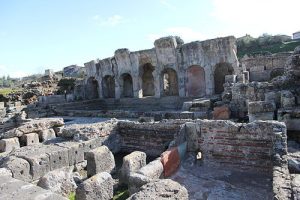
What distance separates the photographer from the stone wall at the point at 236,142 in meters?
5.54

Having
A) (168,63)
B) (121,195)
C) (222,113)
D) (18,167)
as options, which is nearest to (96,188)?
(121,195)

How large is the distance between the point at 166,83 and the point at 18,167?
67.1 ft

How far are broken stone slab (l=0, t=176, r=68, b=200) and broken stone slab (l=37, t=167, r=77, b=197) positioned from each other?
1.00 m

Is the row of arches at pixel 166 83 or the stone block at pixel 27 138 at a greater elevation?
the row of arches at pixel 166 83

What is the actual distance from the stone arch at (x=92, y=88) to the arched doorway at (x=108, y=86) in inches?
47.8

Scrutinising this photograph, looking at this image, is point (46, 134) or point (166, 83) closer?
point (46, 134)

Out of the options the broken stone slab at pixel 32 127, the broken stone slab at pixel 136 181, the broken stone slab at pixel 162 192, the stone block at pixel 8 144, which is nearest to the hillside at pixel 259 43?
the broken stone slab at pixel 32 127

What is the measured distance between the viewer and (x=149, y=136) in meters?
7.71

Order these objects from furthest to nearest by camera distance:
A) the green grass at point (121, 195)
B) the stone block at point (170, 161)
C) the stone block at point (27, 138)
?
the stone block at point (27, 138) → the stone block at point (170, 161) → the green grass at point (121, 195)

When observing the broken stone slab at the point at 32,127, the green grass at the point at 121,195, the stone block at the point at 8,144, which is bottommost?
the green grass at the point at 121,195

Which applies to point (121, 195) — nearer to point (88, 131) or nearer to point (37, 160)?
point (37, 160)

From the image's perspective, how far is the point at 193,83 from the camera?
23.4 meters

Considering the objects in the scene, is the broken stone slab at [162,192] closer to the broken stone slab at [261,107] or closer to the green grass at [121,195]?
the green grass at [121,195]

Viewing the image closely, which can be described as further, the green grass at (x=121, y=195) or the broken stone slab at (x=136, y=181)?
the green grass at (x=121, y=195)
